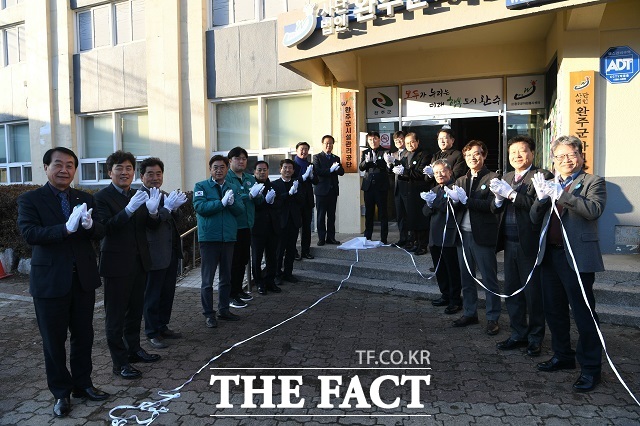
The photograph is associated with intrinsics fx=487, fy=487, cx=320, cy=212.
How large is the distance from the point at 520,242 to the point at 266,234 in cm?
354

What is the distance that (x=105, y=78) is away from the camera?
12789 millimetres

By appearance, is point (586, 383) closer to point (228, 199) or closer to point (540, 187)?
point (540, 187)

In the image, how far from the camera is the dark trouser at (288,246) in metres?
7.31

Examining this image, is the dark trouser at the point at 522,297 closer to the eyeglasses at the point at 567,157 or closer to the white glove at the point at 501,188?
the white glove at the point at 501,188

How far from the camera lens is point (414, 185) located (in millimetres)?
7449

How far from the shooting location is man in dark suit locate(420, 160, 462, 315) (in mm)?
5555

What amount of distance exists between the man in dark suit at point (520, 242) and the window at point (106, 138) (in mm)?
9991

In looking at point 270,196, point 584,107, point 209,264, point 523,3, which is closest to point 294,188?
point 270,196

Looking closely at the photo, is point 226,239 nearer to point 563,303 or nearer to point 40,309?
point 40,309

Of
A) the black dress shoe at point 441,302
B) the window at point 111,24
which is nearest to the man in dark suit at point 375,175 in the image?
the black dress shoe at point 441,302

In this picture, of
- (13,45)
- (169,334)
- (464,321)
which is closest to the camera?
(169,334)

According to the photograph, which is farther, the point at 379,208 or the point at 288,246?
the point at 379,208

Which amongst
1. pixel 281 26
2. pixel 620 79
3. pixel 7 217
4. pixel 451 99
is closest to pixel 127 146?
pixel 7 217

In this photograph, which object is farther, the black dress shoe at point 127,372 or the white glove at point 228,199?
the white glove at point 228,199
